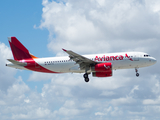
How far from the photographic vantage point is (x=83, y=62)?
58656mm

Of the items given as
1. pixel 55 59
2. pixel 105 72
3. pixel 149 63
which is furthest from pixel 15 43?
pixel 149 63

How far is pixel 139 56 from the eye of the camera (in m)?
58.1

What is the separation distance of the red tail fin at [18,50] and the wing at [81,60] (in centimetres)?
1176

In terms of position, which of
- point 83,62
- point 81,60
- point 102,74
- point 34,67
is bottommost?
point 102,74

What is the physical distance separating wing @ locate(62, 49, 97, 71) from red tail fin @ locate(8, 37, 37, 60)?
11.8 m

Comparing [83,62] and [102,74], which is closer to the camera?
[83,62]

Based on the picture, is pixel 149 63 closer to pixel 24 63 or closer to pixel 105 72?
pixel 105 72

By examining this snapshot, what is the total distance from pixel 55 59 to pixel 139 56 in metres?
18.4

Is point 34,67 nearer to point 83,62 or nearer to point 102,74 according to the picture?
point 83,62

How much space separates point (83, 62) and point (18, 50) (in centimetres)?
1680

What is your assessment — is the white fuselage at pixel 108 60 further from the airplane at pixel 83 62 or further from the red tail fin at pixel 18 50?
the red tail fin at pixel 18 50

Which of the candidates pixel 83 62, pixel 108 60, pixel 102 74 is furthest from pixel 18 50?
pixel 108 60

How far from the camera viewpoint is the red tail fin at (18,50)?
64.1 meters

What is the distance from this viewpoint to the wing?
5593cm
